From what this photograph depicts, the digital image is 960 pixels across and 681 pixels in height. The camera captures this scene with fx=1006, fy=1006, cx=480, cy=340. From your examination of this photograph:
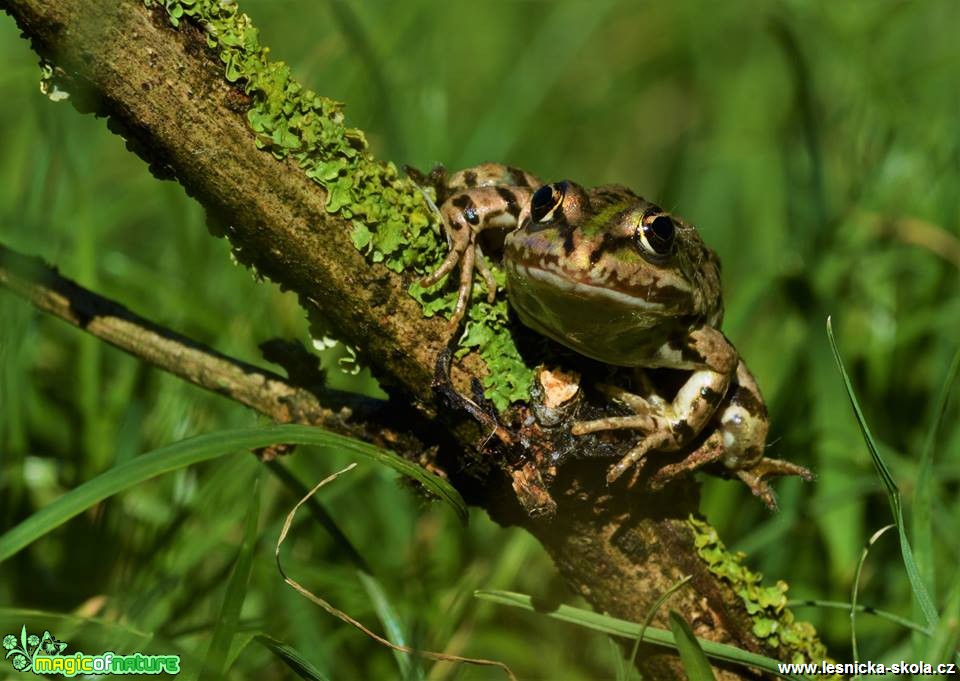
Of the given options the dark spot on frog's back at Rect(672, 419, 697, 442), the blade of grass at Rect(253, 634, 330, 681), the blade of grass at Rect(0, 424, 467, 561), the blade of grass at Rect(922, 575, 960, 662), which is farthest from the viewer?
the dark spot on frog's back at Rect(672, 419, 697, 442)

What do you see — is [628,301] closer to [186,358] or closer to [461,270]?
[461,270]

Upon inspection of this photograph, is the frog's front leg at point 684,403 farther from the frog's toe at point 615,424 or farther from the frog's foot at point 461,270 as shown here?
the frog's foot at point 461,270

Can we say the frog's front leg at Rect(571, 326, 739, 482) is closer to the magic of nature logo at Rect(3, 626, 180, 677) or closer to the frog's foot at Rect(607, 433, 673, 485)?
the frog's foot at Rect(607, 433, 673, 485)

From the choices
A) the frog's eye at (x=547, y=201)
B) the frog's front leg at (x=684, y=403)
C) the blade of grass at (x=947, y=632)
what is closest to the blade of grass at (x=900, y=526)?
the blade of grass at (x=947, y=632)

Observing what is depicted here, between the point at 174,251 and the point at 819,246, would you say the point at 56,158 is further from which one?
the point at 819,246

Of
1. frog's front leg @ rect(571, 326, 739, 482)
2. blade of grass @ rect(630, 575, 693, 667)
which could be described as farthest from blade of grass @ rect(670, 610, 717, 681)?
frog's front leg @ rect(571, 326, 739, 482)

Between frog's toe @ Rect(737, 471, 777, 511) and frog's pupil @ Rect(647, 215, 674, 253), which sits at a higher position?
frog's pupil @ Rect(647, 215, 674, 253)

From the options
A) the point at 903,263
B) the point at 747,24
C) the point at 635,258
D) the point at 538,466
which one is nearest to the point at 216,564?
the point at 538,466
